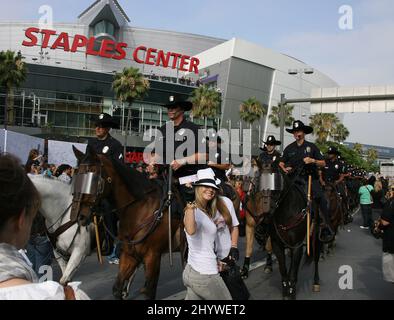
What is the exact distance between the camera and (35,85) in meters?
51.4

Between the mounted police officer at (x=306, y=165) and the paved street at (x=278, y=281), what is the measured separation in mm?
1038

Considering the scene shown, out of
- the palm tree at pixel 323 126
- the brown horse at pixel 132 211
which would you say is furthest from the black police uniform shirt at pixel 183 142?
the palm tree at pixel 323 126

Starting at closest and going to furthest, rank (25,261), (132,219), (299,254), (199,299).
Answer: (25,261) < (199,299) < (132,219) < (299,254)

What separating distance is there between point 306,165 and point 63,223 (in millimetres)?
4407

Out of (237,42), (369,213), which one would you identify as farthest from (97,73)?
(369,213)

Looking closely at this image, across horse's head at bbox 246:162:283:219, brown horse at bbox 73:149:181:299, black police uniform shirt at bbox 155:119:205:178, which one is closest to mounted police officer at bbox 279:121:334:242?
horse's head at bbox 246:162:283:219

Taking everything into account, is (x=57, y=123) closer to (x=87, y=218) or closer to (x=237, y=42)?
(x=237, y=42)

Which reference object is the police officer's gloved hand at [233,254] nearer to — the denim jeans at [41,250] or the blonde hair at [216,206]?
the blonde hair at [216,206]

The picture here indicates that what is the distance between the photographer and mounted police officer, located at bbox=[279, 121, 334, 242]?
7801 millimetres

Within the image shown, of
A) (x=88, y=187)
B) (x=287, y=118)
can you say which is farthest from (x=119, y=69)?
(x=88, y=187)

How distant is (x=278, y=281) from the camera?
8289mm

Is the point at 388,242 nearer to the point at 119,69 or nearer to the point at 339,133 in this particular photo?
the point at 339,133

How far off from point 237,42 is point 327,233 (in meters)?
66.4
